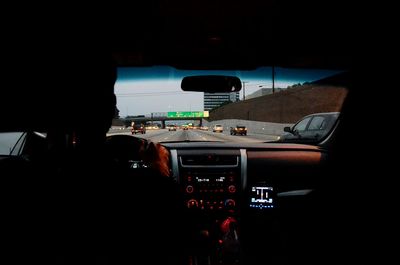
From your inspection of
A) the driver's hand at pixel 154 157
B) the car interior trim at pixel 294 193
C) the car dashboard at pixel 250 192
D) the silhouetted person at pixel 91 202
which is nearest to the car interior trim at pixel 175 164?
the car dashboard at pixel 250 192

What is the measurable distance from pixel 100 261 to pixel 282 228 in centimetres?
407

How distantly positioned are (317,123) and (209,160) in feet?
6.81

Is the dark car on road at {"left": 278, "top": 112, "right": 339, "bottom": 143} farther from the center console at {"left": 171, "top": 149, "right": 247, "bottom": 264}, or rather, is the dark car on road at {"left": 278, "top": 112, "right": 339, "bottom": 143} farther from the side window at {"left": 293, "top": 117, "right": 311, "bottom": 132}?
the center console at {"left": 171, "top": 149, "right": 247, "bottom": 264}

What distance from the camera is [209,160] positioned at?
19.7 feet

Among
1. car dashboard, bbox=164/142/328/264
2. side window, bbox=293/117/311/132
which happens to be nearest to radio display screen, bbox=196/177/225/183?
car dashboard, bbox=164/142/328/264

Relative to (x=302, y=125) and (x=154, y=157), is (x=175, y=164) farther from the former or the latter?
(x=302, y=125)

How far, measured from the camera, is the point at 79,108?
2955 mm

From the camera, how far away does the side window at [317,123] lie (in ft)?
21.3

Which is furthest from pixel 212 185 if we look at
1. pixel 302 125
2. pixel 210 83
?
pixel 302 125

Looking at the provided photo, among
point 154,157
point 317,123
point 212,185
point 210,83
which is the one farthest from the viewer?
point 317,123

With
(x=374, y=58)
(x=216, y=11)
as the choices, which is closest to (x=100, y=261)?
(x=216, y=11)

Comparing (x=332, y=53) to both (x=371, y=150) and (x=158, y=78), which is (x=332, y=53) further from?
(x=158, y=78)

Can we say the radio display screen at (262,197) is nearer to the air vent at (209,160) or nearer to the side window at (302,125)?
the air vent at (209,160)

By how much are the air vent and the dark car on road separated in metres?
1.63
